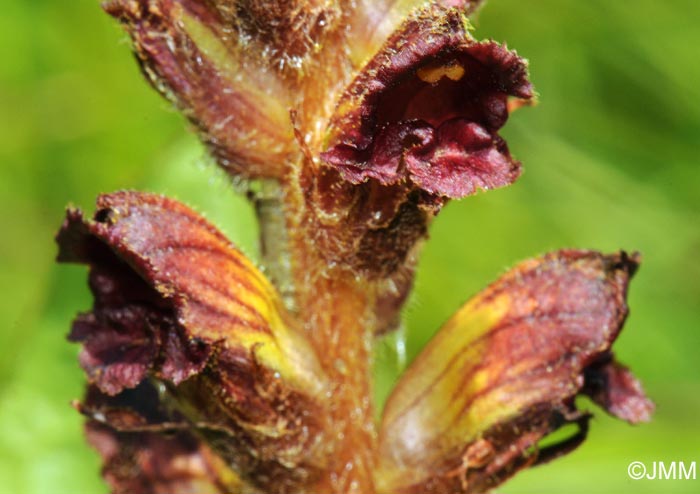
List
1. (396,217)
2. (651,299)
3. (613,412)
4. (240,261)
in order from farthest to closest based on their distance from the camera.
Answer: (651,299) < (613,412) < (240,261) < (396,217)

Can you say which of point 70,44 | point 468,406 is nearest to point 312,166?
point 468,406

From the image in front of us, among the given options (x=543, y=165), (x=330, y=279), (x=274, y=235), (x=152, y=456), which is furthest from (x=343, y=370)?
(x=543, y=165)

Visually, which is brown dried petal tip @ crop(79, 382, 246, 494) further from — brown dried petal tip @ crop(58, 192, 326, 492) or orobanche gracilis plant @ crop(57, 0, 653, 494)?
brown dried petal tip @ crop(58, 192, 326, 492)

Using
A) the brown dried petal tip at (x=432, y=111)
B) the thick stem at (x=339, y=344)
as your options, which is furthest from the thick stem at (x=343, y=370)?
the brown dried petal tip at (x=432, y=111)

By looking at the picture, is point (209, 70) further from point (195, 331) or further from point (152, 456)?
point (152, 456)

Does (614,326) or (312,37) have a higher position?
(312,37)

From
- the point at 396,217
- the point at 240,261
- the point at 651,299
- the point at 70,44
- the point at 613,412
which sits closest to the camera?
the point at 396,217

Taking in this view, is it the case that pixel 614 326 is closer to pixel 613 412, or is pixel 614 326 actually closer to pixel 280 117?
pixel 613 412
